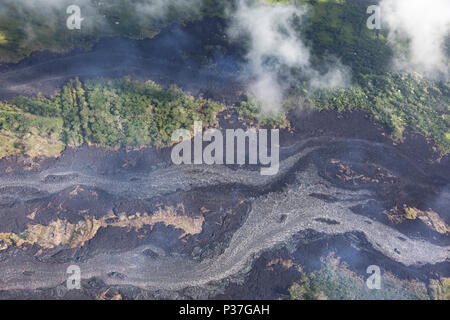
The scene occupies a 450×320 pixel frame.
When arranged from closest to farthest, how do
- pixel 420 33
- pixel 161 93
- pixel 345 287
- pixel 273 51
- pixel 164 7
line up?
pixel 345 287
pixel 161 93
pixel 273 51
pixel 164 7
pixel 420 33

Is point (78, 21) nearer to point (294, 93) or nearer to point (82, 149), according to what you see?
point (82, 149)

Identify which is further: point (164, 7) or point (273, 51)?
point (164, 7)

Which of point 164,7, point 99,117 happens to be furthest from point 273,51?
point 99,117

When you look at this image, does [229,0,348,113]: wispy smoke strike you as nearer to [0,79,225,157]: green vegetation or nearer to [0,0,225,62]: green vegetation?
[0,0,225,62]: green vegetation

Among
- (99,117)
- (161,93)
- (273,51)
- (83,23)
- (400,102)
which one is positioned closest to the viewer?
(99,117)

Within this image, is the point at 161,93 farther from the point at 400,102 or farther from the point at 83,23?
the point at 400,102

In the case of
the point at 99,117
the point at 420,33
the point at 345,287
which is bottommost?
the point at 345,287

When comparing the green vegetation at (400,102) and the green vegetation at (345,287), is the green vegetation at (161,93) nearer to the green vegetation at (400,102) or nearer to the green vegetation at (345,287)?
the green vegetation at (400,102)
